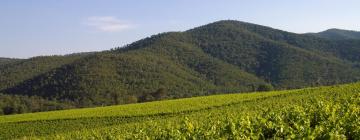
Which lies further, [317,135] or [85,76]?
[85,76]

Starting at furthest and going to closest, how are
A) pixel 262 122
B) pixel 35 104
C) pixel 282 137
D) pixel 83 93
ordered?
1. pixel 83 93
2. pixel 35 104
3. pixel 262 122
4. pixel 282 137

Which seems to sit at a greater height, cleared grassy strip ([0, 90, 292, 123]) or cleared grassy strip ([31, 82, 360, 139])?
cleared grassy strip ([31, 82, 360, 139])

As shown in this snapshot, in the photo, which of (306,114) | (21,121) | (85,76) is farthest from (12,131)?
(85,76)

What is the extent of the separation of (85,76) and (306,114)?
582 feet

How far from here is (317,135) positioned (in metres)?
15.5

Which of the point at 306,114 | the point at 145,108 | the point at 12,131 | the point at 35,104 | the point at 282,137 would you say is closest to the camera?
the point at 282,137

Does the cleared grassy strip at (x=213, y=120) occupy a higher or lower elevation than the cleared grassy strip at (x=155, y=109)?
higher

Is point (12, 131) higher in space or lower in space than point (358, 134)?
lower

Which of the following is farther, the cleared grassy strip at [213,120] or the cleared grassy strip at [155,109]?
the cleared grassy strip at [155,109]

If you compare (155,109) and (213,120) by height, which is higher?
(213,120)

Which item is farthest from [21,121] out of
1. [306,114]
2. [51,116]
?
[306,114]

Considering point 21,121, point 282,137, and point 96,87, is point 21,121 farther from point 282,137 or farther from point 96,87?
point 96,87

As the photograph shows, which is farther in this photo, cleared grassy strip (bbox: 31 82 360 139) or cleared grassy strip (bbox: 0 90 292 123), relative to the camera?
cleared grassy strip (bbox: 0 90 292 123)

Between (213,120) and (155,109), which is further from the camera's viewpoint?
(155,109)
